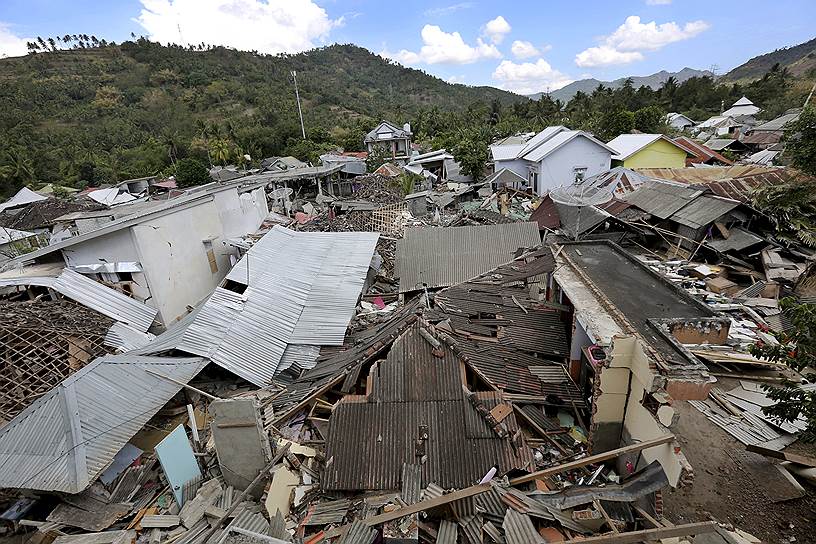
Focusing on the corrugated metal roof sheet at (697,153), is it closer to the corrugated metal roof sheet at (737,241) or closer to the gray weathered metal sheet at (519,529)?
the corrugated metal roof sheet at (737,241)

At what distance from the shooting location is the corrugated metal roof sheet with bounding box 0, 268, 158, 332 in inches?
448

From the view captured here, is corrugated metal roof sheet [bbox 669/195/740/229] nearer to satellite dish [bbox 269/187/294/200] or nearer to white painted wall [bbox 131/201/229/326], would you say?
white painted wall [bbox 131/201/229/326]

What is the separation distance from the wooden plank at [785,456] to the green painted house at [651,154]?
28468 mm

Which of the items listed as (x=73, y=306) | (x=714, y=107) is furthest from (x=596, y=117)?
(x=73, y=306)

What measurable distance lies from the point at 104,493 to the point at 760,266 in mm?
20082

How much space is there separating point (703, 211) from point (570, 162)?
49.5 feet

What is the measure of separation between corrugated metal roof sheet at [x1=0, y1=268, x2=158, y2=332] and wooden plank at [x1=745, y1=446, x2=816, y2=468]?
15080mm

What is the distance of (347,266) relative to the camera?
14.3 m

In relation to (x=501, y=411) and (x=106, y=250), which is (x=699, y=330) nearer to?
(x=501, y=411)

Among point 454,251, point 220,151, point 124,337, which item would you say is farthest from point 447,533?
point 220,151

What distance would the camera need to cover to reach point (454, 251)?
51.4ft

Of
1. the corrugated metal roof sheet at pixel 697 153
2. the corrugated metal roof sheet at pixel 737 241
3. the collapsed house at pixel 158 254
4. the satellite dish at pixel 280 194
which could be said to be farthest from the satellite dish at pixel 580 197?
the satellite dish at pixel 280 194

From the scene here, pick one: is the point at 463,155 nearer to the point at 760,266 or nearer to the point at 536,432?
the point at 760,266

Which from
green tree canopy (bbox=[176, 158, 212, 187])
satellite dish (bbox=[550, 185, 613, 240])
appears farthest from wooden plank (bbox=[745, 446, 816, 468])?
green tree canopy (bbox=[176, 158, 212, 187])
